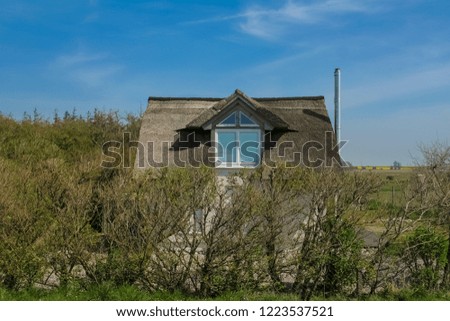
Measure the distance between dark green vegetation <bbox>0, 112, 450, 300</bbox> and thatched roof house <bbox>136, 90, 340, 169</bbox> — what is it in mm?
11585

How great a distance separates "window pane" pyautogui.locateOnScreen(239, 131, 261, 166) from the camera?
21.7m

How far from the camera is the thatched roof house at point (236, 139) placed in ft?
71.3

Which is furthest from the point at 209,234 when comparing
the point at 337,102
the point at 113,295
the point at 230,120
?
the point at 337,102

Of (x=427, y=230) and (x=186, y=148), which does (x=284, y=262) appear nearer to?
(x=427, y=230)

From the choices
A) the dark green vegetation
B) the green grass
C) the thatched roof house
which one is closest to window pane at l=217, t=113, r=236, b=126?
the thatched roof house

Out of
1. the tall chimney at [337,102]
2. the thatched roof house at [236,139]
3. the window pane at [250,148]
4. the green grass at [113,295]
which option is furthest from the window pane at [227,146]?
the green grass at [113,295]

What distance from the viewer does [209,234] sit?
28.5 feet

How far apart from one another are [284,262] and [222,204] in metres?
1.57

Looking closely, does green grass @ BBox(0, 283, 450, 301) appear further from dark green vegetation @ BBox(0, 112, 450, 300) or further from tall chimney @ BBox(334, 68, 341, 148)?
tall chimney @ BBox(334, 68, 341, 148)

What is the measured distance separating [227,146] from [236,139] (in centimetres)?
48

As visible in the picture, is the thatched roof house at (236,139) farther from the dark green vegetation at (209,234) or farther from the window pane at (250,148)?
the dark green vegetation at (209,234)

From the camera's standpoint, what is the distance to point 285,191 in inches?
355

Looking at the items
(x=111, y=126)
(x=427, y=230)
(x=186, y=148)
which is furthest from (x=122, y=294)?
(x=111, y=126)

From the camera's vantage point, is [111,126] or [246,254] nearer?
[246,254]
